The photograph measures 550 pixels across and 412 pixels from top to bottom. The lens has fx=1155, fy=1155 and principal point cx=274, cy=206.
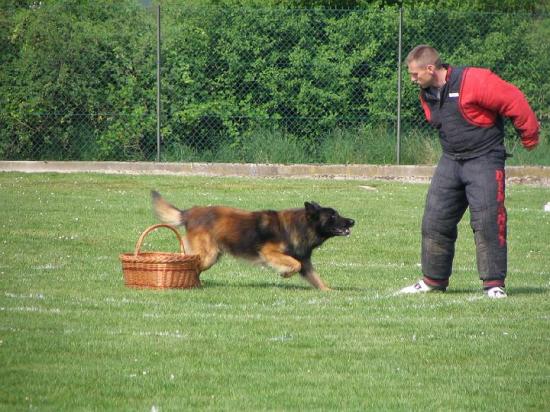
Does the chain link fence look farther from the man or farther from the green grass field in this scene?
the man

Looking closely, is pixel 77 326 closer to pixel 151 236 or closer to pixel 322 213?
pixel 322 213

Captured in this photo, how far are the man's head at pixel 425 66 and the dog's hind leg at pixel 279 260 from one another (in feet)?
6.52

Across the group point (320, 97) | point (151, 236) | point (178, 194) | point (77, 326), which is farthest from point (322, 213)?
point (320, 97)

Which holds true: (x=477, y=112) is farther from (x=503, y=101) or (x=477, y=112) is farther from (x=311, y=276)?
(x=311, y=276)

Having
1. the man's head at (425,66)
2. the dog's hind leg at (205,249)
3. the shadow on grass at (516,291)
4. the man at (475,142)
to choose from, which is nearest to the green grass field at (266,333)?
the shadow on grass at (516,291)

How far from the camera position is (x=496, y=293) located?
1000 centimetres

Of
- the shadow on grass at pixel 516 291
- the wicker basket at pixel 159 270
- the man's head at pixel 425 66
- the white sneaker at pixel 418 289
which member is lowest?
the shadow on grass at pixel 516 291

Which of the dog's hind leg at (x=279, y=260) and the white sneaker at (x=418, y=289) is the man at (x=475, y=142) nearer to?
the white sneaker at (x=418, y=289)

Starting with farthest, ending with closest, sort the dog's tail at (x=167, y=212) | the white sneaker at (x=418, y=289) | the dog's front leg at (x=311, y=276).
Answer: the dog's tail at (x=167, y=212)
the dog's front leg at (x=311, y=276)
the white sneaker at (x=418, y=289)

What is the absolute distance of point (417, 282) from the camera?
1064 centimetres

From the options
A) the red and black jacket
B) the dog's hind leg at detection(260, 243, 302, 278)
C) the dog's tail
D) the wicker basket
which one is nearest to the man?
the red and black jacket

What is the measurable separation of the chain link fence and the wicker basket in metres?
11.8

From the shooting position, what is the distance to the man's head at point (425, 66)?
9.89m

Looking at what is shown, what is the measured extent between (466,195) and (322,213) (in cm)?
136
